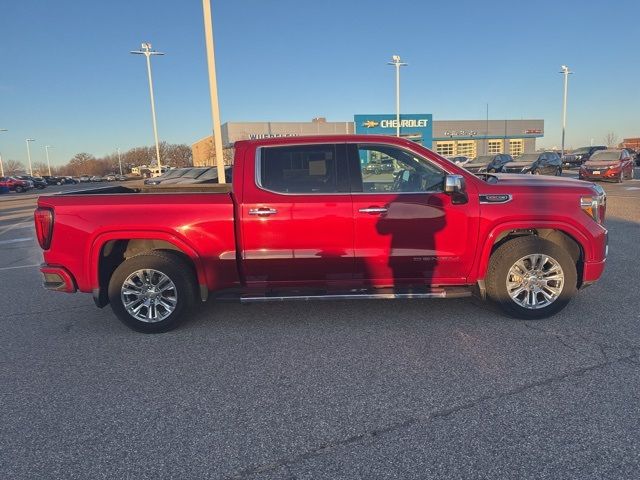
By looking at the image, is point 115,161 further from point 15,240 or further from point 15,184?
point 15,240

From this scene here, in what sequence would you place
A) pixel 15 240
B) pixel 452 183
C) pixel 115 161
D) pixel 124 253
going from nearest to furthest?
pixel 452 183, pixel 124 253, pixel 15 240, pixel 115 161

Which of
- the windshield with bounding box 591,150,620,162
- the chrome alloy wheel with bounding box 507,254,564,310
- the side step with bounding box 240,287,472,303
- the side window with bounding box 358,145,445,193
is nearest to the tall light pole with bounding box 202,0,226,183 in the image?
the side window with bounding box 358,145,445,193

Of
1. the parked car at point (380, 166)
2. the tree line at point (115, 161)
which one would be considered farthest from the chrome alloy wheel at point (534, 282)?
the tree line at point (115, 161)

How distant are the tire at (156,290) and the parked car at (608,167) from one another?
2195 centimetres

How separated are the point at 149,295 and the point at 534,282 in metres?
4.02

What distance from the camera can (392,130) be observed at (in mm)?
52750

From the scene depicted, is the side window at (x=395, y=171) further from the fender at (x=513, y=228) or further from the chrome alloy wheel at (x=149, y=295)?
the chrome alloy wheel at (x=149, y=295)

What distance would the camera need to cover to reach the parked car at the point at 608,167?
20984 millimetres

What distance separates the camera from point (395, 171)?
4.70 m

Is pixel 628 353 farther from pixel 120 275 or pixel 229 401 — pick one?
pixel 120 275

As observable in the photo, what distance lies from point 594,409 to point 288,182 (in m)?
3.20

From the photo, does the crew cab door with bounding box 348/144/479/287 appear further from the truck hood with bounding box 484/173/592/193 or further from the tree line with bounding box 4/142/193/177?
the tree line with bounding box 4/142/193/177

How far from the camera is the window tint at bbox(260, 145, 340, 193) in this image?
14.8 ft

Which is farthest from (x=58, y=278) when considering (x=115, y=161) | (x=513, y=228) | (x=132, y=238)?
(x=115, y=161)
